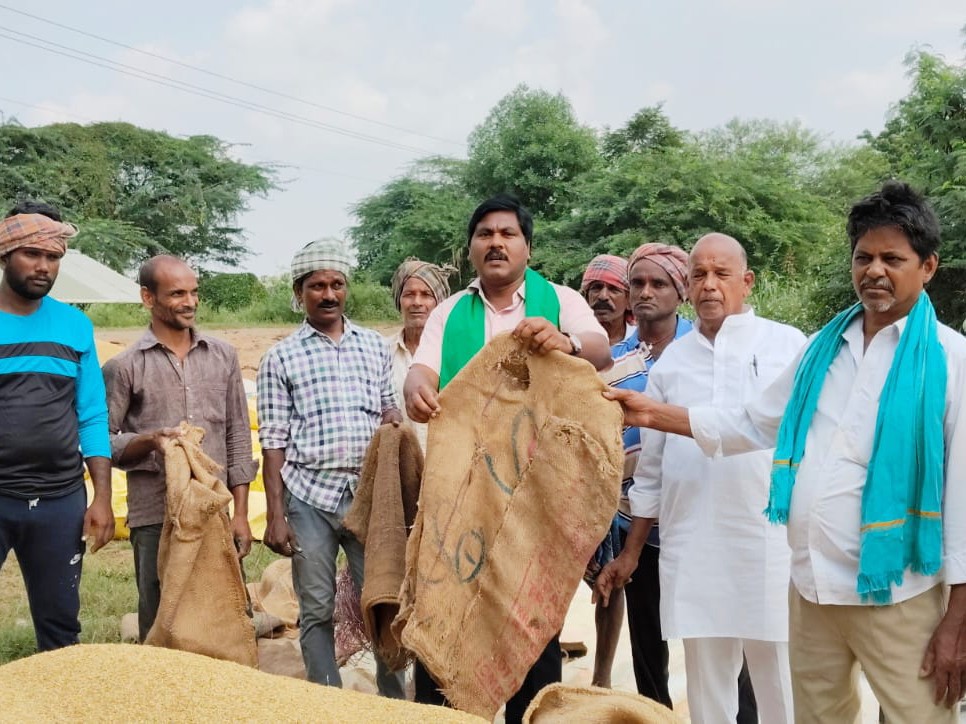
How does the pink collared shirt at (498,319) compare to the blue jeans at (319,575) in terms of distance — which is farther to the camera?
the blue jeans at (319,575)

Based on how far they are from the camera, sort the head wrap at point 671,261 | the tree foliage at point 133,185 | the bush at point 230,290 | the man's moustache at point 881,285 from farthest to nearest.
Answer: the bush at point 230,290 < the tree foliage at point 133,185 < the head wrap at point 671,261 < the man's moustache at point 881,285

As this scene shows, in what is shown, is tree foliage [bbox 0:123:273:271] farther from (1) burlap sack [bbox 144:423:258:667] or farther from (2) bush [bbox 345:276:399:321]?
(1) burlap sack [bbox 144:423:258:667]

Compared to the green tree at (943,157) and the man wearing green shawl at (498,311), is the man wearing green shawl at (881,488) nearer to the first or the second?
the man wearing green shawl at (498,311)

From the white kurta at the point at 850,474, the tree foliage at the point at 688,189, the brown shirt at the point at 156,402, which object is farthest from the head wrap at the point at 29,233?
the tree foliage at the point at 688,189

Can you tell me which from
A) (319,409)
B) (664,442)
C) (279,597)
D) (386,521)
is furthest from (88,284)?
(664,442)

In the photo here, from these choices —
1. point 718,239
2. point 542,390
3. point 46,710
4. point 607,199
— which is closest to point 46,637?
point 46,710

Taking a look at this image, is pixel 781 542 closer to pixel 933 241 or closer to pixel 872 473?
pixel 872 473

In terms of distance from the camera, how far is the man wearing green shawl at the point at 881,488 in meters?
2.51

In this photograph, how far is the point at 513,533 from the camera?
2.73m

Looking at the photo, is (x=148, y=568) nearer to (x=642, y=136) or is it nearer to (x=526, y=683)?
(x=526, y=683)

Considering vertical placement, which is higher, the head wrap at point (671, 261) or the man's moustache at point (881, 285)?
the head wrap at point (671, 261)

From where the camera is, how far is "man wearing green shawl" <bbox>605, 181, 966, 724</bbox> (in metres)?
2.51

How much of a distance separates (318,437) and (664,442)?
4.48 ft

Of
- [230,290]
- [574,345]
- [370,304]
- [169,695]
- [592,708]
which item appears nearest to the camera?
[169,695]
